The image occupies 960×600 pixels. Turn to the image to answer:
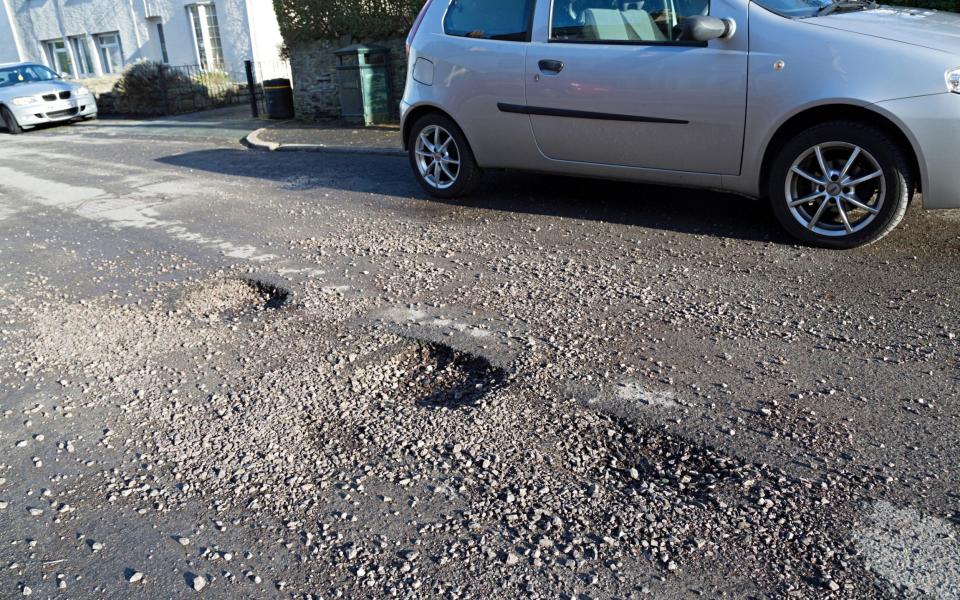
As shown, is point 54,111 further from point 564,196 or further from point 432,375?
point 432,375

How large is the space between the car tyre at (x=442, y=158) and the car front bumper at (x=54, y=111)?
14.1 meters

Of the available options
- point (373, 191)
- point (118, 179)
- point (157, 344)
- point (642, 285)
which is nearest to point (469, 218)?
point (373, 191)

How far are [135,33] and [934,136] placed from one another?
29281 mm

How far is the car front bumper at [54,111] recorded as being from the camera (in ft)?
58.5

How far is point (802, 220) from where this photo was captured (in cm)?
543

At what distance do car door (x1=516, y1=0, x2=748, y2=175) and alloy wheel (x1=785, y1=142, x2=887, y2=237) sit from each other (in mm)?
457

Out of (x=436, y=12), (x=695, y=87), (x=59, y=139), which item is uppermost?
(x=436, y=12)

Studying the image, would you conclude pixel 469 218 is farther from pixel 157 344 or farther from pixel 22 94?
pixel 22 94

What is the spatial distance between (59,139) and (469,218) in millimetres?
12493

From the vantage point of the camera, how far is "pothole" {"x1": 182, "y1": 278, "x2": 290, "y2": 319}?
4.91m

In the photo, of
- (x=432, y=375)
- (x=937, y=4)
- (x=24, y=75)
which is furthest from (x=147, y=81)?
(x=432, y=375)

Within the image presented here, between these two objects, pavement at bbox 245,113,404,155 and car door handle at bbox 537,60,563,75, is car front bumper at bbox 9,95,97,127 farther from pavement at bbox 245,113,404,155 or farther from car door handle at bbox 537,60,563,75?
car door handle at bbox 537,60,563,75

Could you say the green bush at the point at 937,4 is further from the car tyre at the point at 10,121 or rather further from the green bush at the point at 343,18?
the car tyre at the point at 10,121

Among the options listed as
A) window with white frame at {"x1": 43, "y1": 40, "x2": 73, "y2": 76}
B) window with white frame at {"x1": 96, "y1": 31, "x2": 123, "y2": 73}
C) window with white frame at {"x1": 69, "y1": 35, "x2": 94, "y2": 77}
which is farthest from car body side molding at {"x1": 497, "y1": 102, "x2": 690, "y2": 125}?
window with white frame at {"x1": 43, "y1": 40, "x2": 73, "y2": 76}
